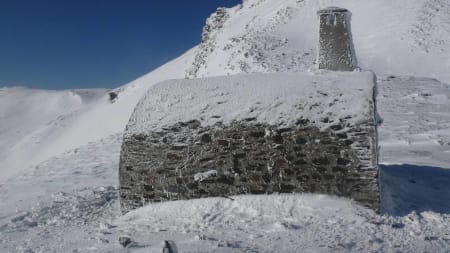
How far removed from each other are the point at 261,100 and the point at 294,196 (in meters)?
1.56

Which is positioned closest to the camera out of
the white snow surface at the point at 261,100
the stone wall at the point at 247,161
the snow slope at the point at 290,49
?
the stone wall at the point at 247,161

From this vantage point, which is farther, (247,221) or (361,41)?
(361,41)

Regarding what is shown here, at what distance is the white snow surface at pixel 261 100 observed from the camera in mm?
7008

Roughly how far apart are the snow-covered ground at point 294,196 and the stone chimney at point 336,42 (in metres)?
2.54

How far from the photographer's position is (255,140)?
7168 millimetres

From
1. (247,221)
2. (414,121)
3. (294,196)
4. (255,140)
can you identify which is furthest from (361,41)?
(247,221)

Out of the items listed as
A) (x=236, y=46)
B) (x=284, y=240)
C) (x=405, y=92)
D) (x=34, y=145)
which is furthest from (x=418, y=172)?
(x=34, y=145)

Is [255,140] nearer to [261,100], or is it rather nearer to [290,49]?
[261,100]

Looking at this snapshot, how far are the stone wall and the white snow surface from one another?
131 millimetres

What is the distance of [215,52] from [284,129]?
25283 millimetres

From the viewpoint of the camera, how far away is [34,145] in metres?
34.5

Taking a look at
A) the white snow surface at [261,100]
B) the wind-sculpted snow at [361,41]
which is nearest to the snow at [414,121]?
the wind-sculpted snow at [361,41]

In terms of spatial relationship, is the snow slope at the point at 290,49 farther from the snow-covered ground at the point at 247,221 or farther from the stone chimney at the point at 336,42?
the snow-covered ground at the point at 247,221

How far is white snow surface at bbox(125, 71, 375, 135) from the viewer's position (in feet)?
23.0
